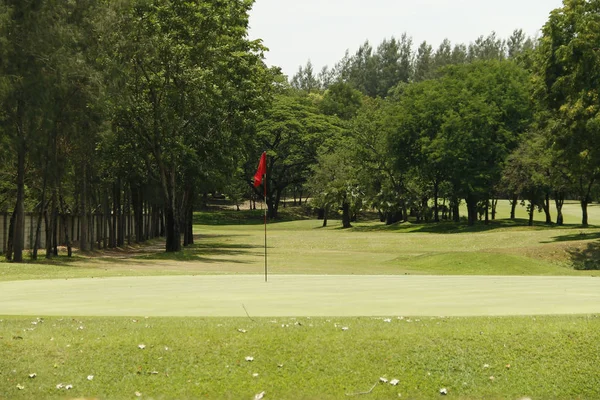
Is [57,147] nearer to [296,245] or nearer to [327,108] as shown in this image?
[296,245]

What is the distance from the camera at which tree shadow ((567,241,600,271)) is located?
5200cm

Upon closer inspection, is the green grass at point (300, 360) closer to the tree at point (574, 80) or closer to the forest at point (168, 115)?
the forest at point (168, 115)

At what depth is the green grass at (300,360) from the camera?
499 inches

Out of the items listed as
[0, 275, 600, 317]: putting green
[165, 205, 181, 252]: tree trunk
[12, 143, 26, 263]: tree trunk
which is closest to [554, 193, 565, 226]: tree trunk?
[165, 205, 181, 252]: tree trunk

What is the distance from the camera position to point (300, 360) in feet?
44.4

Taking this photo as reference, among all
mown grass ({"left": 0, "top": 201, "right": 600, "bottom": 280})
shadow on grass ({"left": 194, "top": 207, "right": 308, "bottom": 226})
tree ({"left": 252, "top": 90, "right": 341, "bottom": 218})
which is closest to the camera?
mown grass ({"left": 0, "top": 201, "right": 600, "bottom": 280})

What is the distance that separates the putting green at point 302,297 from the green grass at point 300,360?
9.08 feet

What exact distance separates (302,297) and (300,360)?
7.72 m

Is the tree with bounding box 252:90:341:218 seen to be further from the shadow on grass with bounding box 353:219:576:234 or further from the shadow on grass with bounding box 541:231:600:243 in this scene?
the shadow on grass with bounding box 541:231:600:243

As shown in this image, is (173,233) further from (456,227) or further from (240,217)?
(240,217)

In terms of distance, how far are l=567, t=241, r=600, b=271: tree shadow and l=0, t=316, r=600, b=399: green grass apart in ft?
127

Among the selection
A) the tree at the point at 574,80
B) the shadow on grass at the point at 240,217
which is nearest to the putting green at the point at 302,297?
the tree at the point at 574,80

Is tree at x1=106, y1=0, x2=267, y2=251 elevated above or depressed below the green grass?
above

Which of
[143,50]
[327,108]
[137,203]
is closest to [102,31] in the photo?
[143,50]
